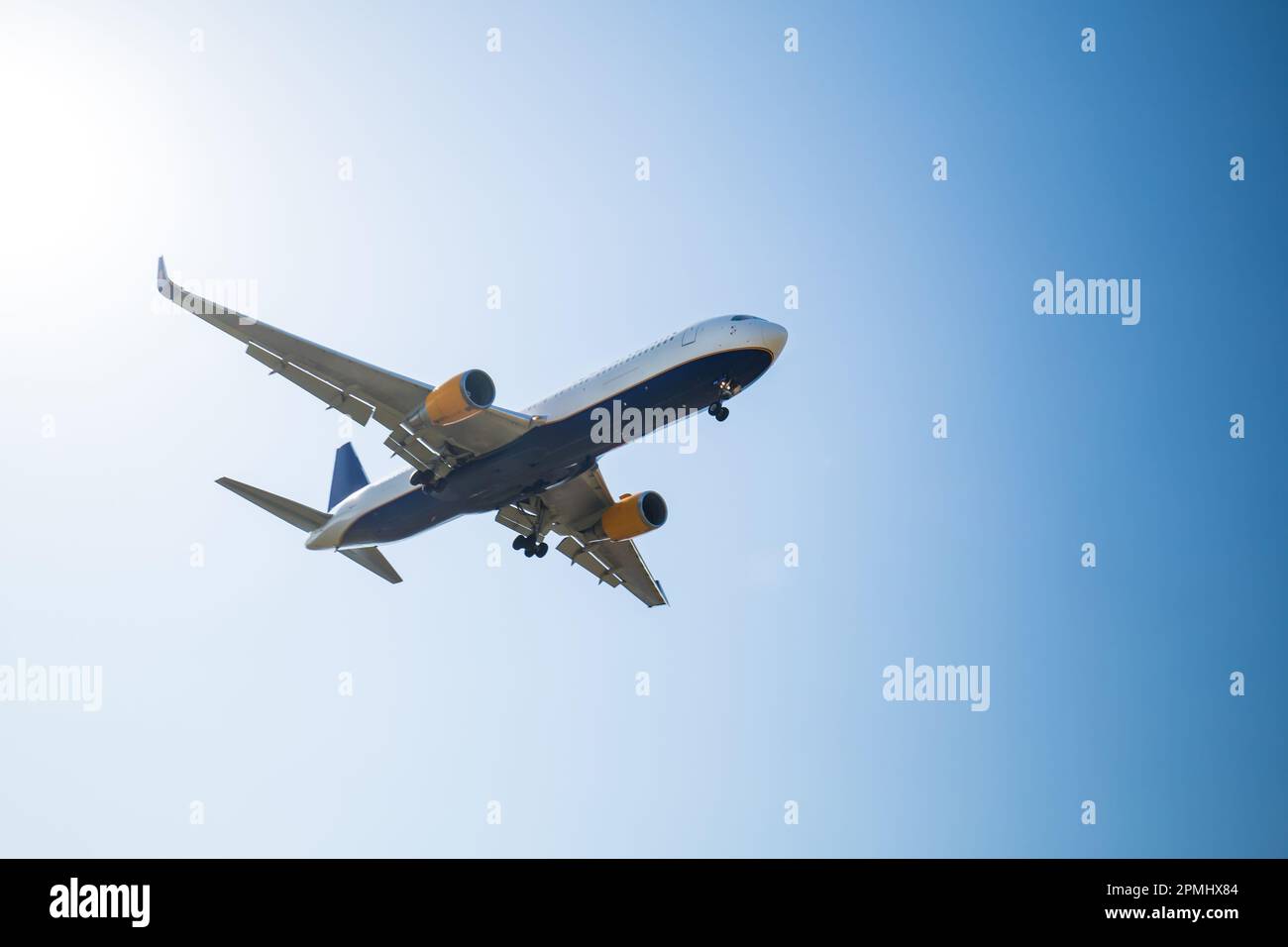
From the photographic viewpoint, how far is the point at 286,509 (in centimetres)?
3544

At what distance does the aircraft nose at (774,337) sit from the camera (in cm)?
2825

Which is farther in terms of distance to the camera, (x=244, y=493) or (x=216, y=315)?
(x=244, y=493)

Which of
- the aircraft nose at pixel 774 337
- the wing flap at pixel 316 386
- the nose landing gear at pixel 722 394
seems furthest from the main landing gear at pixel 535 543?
A: the aircraft nose at pixel 774 337

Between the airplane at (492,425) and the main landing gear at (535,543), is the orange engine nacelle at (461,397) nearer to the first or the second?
the airplane at (492,425)

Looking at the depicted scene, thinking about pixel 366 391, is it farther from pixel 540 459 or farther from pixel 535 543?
pixel 535 543

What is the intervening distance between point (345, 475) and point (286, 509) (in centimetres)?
414

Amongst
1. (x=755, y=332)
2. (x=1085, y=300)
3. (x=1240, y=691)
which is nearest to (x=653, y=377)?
(x=755, y=332)

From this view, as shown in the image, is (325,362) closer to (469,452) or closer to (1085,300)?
(469,452)

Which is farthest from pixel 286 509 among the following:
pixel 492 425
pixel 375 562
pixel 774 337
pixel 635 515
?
pixel 774 337

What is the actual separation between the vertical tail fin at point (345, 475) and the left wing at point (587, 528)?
17.4 feet

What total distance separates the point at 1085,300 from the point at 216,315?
26.0m
